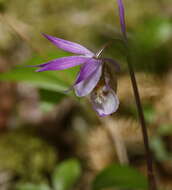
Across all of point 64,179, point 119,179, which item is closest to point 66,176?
point 64,179

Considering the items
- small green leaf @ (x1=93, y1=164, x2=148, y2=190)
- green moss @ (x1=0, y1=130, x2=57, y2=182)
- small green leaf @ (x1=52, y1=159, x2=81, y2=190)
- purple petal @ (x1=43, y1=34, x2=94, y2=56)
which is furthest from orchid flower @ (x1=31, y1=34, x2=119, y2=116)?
green moss @ (x1=0, y1=130, x2=57, y2=182)

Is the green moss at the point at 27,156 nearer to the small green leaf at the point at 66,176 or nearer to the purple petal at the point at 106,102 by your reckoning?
the small green leaf at the point at 66,176

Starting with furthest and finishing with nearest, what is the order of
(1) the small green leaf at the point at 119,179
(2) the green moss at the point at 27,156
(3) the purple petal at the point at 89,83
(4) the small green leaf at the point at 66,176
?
(2) the green moss at the point at 27,156, (4) the small green leaf at the point at 66,176, (1) the small green leaf at the point at 119,179, (3) the purple petal at the point at 89,83

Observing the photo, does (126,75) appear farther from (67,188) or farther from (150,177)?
(150,177)

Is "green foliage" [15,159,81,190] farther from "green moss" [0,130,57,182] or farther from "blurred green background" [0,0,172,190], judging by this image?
"green moss" [0,130,57,182]

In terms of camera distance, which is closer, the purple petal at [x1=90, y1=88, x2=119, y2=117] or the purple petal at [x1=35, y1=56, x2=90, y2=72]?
the purple petal at [x1=35, y1=56, x2=90, y2=72]

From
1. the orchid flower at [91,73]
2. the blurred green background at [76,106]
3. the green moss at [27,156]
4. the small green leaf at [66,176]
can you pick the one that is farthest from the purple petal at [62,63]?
the green moss at [27,156]

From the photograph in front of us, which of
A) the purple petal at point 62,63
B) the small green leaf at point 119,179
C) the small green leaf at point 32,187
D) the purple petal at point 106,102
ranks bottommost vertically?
the small green leaf at point 32,187
